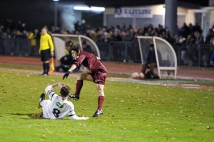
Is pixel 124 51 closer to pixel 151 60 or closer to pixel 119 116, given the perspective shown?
pixel 151 60

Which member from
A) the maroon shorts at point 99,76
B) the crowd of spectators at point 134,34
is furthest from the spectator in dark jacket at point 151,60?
the maroon shorts at point 99,76

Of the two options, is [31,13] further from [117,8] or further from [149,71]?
[149,71]

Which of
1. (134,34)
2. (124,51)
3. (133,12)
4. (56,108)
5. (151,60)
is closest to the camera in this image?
(56,108)

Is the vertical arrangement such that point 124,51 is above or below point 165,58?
below

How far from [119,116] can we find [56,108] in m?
1.86

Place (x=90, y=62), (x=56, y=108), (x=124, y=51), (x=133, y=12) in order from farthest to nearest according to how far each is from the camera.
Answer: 1. (x=133, y=12)
2. (x=124, y=51)
3. (x=90, y=62)
4. (x=56, y=108)

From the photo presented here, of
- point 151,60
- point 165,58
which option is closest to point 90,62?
point 151,60

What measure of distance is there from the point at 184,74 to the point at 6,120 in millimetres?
16899

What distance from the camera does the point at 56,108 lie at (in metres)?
12.7

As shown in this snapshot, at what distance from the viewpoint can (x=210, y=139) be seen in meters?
11.3

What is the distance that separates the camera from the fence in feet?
103

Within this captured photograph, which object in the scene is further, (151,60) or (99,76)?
(151,60)

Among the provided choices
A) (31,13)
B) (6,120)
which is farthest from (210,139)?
(31,13)

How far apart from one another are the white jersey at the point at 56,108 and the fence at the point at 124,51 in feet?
62.2
